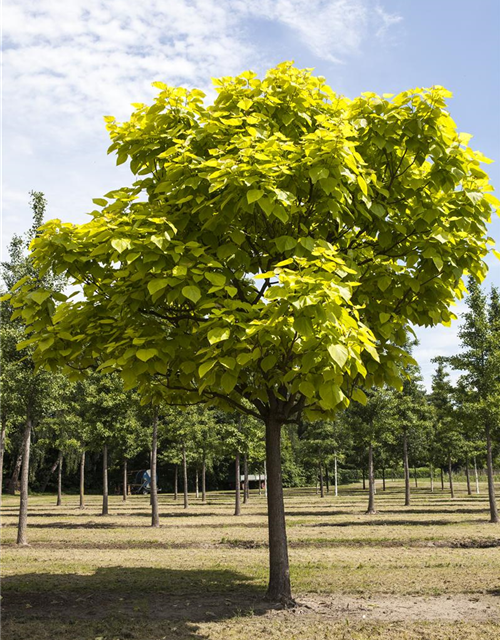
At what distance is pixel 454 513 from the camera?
31672 millimetres

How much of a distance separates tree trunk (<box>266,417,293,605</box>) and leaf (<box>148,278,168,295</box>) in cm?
376

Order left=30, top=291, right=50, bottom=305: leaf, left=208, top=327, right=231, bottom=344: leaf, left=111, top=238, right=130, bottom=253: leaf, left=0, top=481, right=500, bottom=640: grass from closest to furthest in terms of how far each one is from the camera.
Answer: left=208, top=327, right=231, bottom=344: leaf → left=111, top=238, right=130, bottom=253: leaf → left=30, top=291, right=50, bottom=305: leaf → left=0, top=481, right=500, bottom=640: grass

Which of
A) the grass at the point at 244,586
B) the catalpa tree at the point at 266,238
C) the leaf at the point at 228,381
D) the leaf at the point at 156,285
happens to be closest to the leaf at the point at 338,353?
the catalpa tree at the point at 266,238

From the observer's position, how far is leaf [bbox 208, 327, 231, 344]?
19.5 feet

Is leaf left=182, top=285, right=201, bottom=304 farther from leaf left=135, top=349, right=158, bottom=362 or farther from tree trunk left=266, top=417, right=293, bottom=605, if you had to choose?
tree trunk left=266, top=417, right=293, bottom=605

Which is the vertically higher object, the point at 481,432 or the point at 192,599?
the point at 481,432

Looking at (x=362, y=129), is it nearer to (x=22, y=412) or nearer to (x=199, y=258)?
(x=199, y=258)

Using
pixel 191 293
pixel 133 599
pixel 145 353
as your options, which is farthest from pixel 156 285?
pixel 133 599

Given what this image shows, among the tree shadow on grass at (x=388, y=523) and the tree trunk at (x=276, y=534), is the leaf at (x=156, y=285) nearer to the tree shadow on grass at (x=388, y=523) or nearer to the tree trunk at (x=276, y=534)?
the tree trunk at (x=276, y=534)

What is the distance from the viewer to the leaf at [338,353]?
505 centimetres

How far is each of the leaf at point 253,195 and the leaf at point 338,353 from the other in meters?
1.89

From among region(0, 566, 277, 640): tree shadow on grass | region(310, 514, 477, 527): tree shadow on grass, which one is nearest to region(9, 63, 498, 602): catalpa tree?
region(0, 566, 277, 640): tree shadow on grass

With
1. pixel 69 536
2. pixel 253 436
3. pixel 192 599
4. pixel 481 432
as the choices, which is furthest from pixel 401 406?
pixel 192 599

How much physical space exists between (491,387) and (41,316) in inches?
1032
